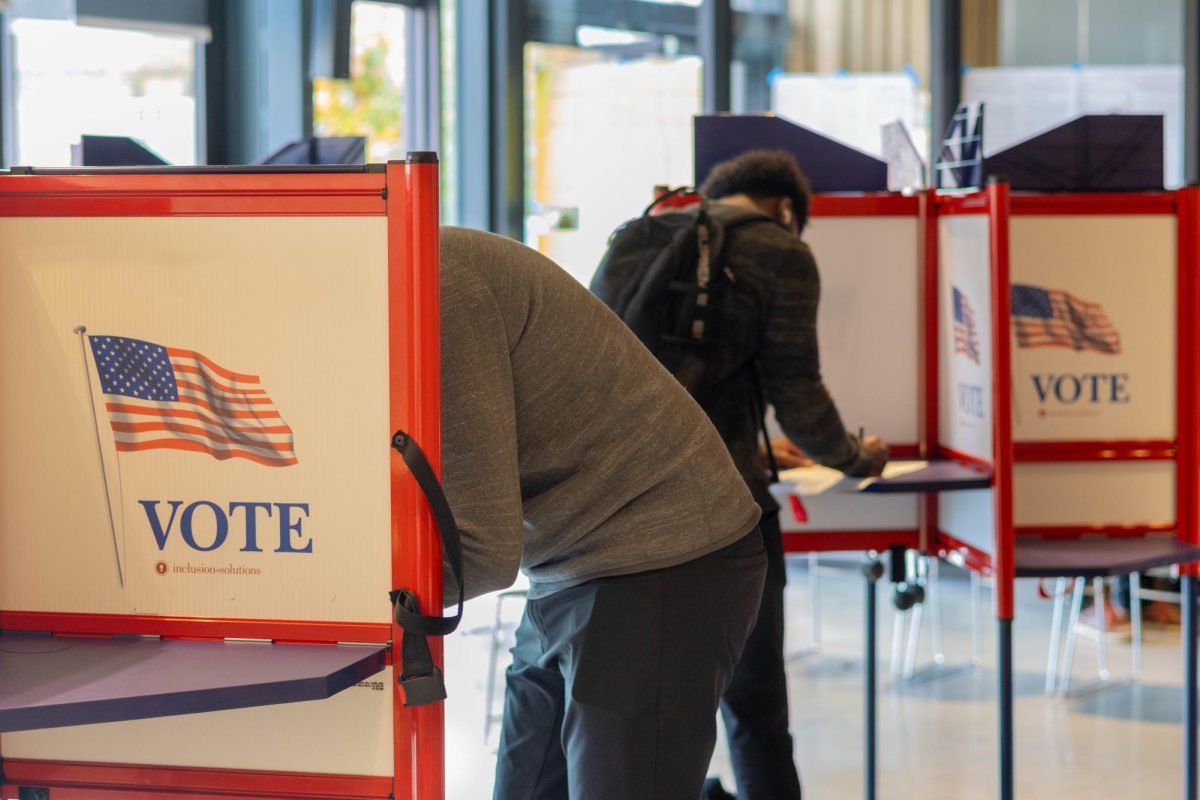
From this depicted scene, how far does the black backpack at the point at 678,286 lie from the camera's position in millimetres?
2189

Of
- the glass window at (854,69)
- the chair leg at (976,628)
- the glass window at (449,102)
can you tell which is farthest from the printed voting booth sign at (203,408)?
the glass window at (854,69)

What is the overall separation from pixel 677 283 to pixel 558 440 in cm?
82

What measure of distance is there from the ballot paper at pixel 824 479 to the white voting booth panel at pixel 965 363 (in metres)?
0.14

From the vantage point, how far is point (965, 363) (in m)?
2.79

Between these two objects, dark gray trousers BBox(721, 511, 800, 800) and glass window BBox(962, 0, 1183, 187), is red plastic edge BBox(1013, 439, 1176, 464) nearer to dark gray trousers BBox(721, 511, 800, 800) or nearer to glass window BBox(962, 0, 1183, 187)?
dark gray trousers BBox(721, 511, 800, 800)

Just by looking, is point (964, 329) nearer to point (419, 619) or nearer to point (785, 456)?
point (785, 456)

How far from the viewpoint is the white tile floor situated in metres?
3.23

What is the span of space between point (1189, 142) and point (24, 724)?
18.2 ft

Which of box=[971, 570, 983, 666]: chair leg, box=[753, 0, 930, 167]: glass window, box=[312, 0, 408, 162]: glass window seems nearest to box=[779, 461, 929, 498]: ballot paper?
box=[971, 570, 983, 666]: chair leg

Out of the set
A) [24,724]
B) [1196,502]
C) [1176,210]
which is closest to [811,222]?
[1176,210]

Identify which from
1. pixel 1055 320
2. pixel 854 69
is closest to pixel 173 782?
pixel 1055 320

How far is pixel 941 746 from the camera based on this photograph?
11.5ft

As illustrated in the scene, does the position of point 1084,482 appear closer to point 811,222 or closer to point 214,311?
point 811,222

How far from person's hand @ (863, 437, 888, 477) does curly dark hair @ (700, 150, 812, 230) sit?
467 mm
